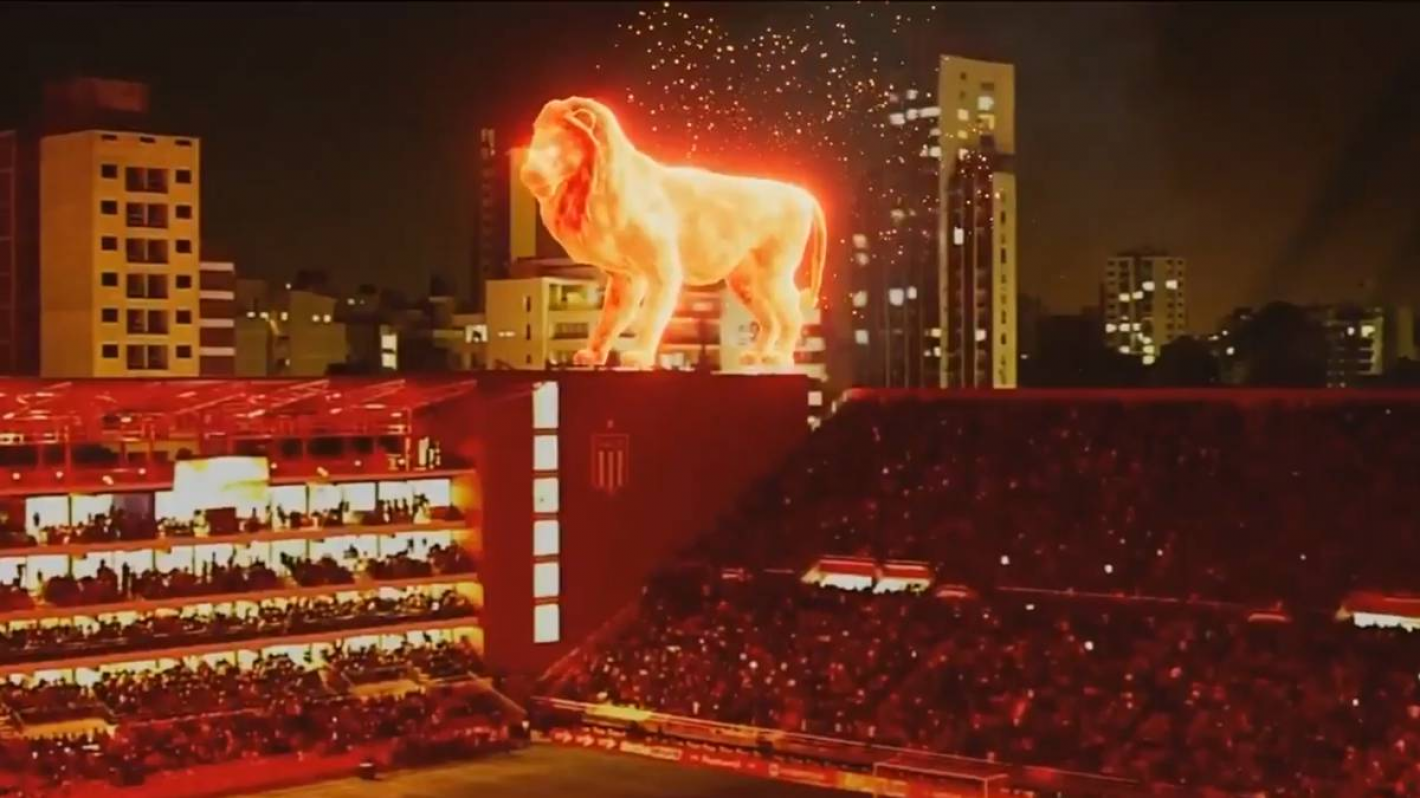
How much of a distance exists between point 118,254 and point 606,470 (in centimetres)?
2307

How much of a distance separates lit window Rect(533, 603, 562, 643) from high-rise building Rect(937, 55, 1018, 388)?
3739cm

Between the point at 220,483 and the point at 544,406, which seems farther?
the point at 544,406

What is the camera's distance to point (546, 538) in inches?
1049

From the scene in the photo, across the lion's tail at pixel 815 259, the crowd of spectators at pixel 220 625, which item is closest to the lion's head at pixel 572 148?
the lion's tail at pixel 815 259

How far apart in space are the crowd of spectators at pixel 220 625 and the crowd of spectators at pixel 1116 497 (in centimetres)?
474

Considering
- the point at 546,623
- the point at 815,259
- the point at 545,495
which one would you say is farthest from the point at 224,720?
the point at 815,259

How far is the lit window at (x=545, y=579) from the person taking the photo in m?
26.5

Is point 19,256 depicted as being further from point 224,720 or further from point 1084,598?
point 1084,598

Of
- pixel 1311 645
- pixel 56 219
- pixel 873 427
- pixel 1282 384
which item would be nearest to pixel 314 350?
pixel 56 219

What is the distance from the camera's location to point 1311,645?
21531mm

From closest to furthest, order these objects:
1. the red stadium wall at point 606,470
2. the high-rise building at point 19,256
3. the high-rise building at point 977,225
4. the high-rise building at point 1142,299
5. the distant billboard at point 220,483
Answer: the distant billboard at point 220,483
the red stadium wall at point 606,470
the high-rise building at point 19,256
the high-rise building at point 977,225
the high-rise building at point 1142,299

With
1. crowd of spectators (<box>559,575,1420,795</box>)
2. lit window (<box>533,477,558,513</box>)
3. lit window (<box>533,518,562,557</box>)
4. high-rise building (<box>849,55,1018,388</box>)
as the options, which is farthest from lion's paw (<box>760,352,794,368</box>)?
high-rise building (<box>849,55,1018,388</box>)

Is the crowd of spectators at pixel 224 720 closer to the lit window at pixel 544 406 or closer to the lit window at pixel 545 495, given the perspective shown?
the lit window at pixel 545 495

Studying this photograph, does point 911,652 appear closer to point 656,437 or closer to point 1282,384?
point 656,437
